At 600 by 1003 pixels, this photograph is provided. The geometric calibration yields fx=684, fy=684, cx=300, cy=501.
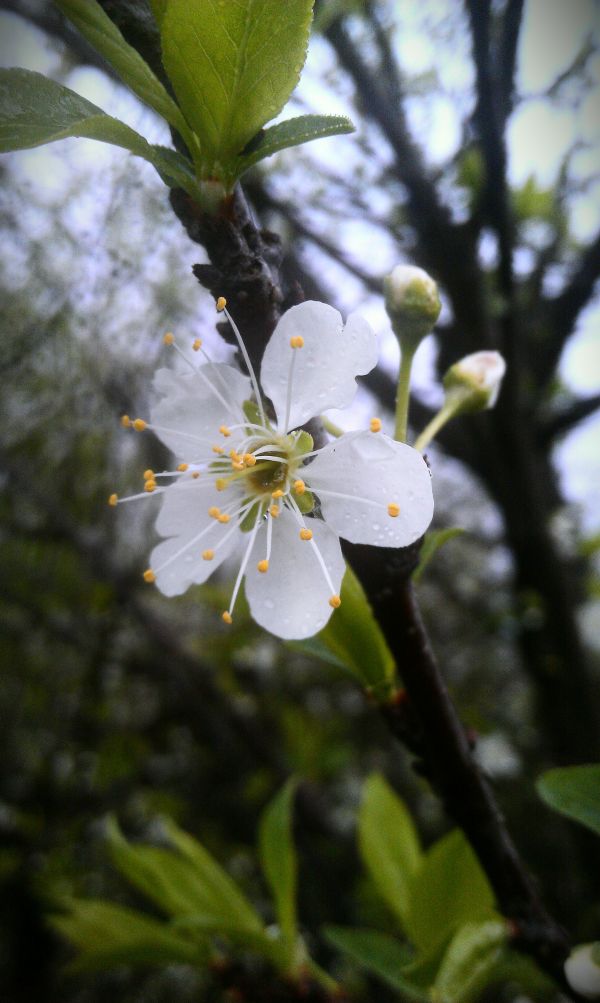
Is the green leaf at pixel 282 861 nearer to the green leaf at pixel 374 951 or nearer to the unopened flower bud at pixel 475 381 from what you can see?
the green leaf at pixel 374 951

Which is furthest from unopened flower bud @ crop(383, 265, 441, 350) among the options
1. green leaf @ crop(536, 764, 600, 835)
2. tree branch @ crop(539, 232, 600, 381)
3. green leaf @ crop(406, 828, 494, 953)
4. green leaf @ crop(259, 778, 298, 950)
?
tree branch @ crop(539, 232, 600, 381)

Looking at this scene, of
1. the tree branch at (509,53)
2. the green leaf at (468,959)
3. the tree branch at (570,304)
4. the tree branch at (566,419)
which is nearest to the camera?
the green leaf at (468,959)

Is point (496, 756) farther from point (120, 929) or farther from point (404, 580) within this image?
point (404, 580)

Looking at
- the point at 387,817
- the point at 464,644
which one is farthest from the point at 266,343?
the point at 464,644

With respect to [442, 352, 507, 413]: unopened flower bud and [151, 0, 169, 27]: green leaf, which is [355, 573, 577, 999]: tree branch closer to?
[442, 352, 507, 413]: unopened flower bud

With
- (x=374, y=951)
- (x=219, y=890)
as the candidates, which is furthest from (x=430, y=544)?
(x=219, y=890)

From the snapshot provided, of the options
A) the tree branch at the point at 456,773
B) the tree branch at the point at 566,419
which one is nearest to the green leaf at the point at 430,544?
the tree branch at the point at 456,773
